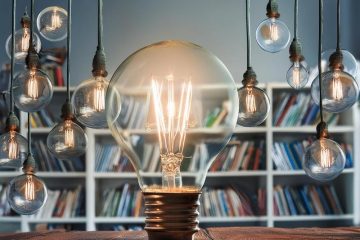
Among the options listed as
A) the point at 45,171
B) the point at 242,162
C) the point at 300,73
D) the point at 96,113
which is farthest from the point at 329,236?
the point at 45,171

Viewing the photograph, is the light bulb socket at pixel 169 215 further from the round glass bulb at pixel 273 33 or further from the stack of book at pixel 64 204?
the stack of book at pixel 64 204

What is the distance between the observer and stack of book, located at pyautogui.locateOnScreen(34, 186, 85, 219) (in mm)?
5098

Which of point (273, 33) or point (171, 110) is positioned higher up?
point (273, 33)

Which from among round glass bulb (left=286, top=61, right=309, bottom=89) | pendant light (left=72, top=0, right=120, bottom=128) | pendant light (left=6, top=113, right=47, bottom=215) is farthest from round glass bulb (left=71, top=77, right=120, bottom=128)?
round glass bulb (left=286, top=61, right=309, bottom=89)

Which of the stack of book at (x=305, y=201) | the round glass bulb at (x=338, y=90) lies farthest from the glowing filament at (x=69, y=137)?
the stack of book at (x=305, y=201)

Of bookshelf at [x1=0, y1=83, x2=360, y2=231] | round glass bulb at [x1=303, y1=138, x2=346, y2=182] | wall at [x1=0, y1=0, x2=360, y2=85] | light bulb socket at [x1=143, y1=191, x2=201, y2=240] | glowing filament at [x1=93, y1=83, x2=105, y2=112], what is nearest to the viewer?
light bulb socket at [x1=143, y1=191, x2=201, y2=240]

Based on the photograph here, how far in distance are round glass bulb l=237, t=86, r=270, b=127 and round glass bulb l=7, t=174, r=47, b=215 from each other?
1.71 feet

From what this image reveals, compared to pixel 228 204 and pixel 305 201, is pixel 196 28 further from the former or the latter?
pixel 305 201

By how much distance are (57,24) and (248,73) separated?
73 cm

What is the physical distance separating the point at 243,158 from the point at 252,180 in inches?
12.0

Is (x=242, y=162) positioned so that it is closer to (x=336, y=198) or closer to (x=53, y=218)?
(x=336, y=198)

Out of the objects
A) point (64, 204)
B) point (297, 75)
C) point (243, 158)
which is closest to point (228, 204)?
point (243, 158)

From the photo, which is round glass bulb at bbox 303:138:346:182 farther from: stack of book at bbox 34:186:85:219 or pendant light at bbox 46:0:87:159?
stack of book at bbox 34:186:85:219

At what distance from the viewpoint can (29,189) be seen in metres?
1.47
